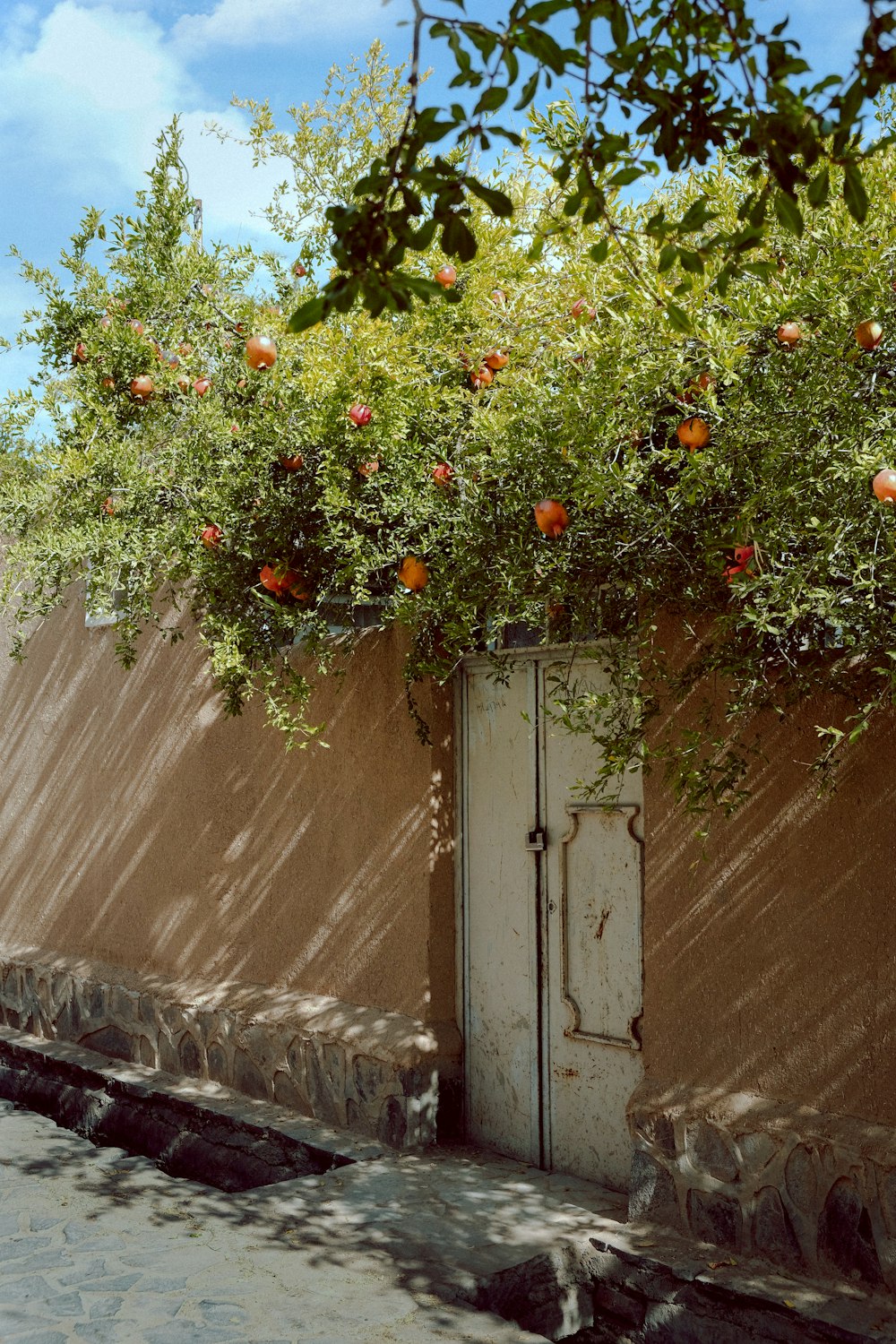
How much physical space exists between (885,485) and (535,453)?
133 cm

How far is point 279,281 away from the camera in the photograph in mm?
5629

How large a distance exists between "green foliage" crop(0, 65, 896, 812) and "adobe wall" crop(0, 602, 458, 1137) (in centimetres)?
64

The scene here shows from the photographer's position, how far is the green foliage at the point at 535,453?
3221 millimetres

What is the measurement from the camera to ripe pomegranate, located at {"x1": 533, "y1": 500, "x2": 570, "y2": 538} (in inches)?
149

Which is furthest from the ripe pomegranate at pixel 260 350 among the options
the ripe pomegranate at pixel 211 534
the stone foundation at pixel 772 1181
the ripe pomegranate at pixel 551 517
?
the stone foundation at pixel 772 1181

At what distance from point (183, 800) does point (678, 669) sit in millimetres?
3846

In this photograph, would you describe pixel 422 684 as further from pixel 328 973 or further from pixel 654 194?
pixel 654 194

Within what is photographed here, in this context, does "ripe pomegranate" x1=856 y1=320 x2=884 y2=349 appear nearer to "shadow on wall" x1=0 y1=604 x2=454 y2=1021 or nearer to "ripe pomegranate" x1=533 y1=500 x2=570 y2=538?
"ripe pomegranate" x1=533 y1=500 x2=570 y2=538

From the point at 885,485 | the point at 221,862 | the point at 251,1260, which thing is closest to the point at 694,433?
the point at 885,485

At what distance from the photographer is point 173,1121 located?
21.4 ft

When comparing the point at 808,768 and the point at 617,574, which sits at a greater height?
the point at 617,574

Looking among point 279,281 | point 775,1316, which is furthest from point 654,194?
point 775,1316

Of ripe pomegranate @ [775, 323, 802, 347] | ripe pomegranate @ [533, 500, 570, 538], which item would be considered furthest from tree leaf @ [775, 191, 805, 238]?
ripe pomegranate @ [533, 500, 570, 538]

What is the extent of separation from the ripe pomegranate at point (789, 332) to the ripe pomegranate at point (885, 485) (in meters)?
0.53
